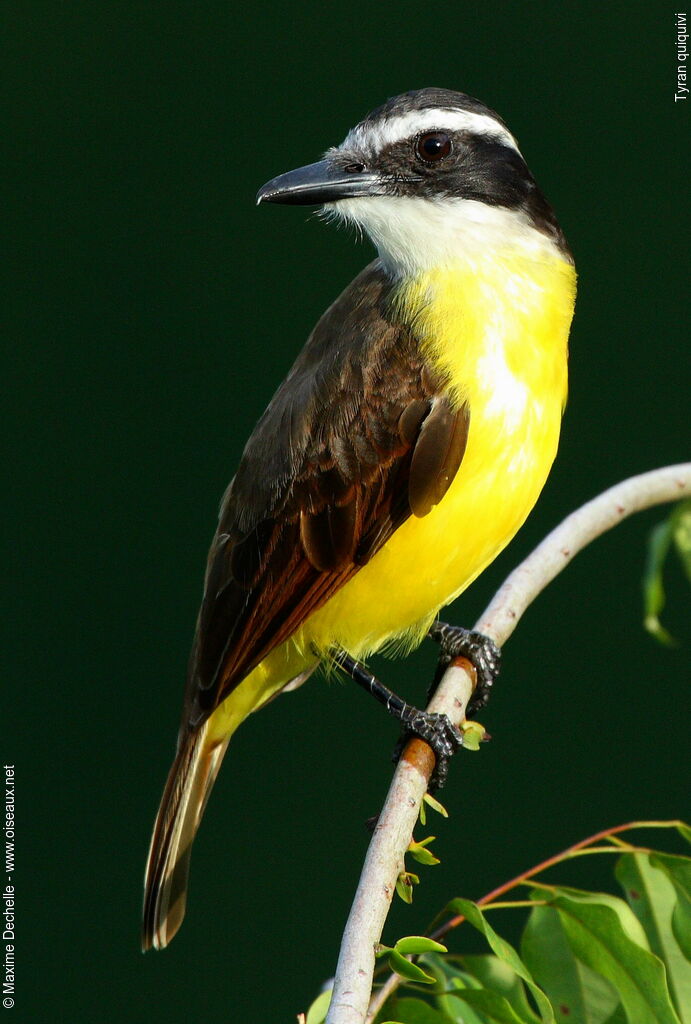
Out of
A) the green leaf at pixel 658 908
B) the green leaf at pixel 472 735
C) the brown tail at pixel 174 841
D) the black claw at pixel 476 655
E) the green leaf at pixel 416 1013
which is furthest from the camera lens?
the brown tail at pixel 174 841

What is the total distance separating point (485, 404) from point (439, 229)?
341 mm

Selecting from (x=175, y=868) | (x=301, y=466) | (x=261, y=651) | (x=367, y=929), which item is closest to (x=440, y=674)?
(x=261, y=651)

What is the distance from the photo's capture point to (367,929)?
1.48 metres

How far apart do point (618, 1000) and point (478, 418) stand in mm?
1017

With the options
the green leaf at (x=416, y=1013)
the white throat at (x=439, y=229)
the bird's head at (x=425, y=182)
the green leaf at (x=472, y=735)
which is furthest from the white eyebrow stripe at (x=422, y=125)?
the green leaf at (x=416, y=1013)

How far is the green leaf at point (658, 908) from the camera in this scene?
68.0 inches

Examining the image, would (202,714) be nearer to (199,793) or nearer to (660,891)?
(199,793)

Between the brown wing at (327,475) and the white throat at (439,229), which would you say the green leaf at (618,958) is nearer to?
the brown wing at (327,475)

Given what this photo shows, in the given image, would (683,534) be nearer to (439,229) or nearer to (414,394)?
(414,394)

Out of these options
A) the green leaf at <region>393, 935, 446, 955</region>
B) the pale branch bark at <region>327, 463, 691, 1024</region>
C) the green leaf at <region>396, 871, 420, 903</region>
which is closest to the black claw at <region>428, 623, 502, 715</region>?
the pale branch bark at <region>327, 463, 691, 1024</region>

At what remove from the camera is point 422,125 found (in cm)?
228

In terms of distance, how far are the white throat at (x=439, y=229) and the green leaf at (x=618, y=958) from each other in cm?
118

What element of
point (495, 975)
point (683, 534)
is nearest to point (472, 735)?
point (495, 975)

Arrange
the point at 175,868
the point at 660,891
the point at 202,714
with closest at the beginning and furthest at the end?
the point at 660,891 → the point at 202,714 → the point at 175,868
